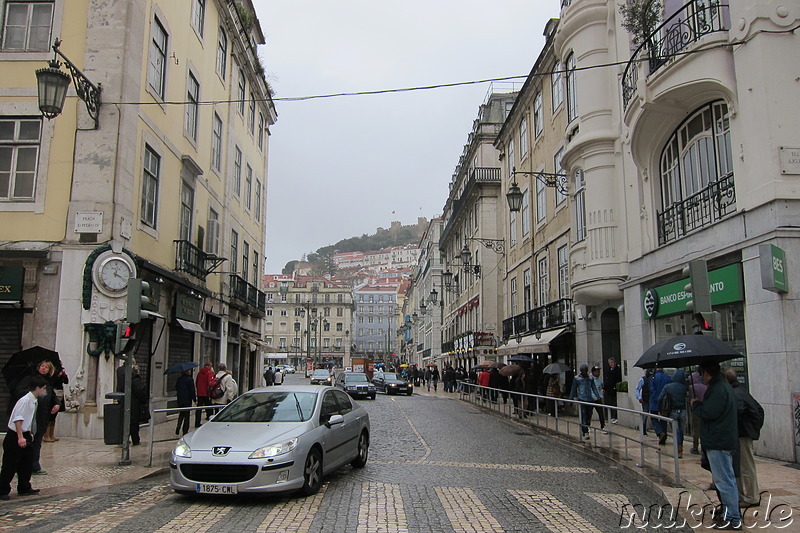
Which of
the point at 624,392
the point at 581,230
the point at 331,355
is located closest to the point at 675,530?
the point at 624,392

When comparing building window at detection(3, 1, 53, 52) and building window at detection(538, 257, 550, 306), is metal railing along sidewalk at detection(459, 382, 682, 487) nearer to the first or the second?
building window at detection(538, 257, 550, 306)

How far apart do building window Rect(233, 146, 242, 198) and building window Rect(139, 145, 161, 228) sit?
9423 mm

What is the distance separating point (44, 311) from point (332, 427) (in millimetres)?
8706

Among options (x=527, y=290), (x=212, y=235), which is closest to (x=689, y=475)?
(x=212, y=235)

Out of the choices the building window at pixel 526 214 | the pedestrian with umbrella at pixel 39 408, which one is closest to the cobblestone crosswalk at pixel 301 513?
the pedestrian with umbrella at pixel 39 408

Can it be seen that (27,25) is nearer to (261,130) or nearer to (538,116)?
(261,130)

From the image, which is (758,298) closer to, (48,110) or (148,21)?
(48,110)

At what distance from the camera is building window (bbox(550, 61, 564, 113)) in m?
23.9

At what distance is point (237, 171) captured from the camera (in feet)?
90.8

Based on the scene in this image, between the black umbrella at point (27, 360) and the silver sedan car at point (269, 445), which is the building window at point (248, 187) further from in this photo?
the silver sedan car at point (269, 445)

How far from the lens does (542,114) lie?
26.8 metres

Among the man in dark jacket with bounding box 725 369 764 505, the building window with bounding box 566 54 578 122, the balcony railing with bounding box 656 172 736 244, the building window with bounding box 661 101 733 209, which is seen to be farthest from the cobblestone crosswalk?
the building window with bounding box 566 54 578 122

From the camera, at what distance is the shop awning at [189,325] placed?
18016mm

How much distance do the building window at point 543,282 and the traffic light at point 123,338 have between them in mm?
17567
